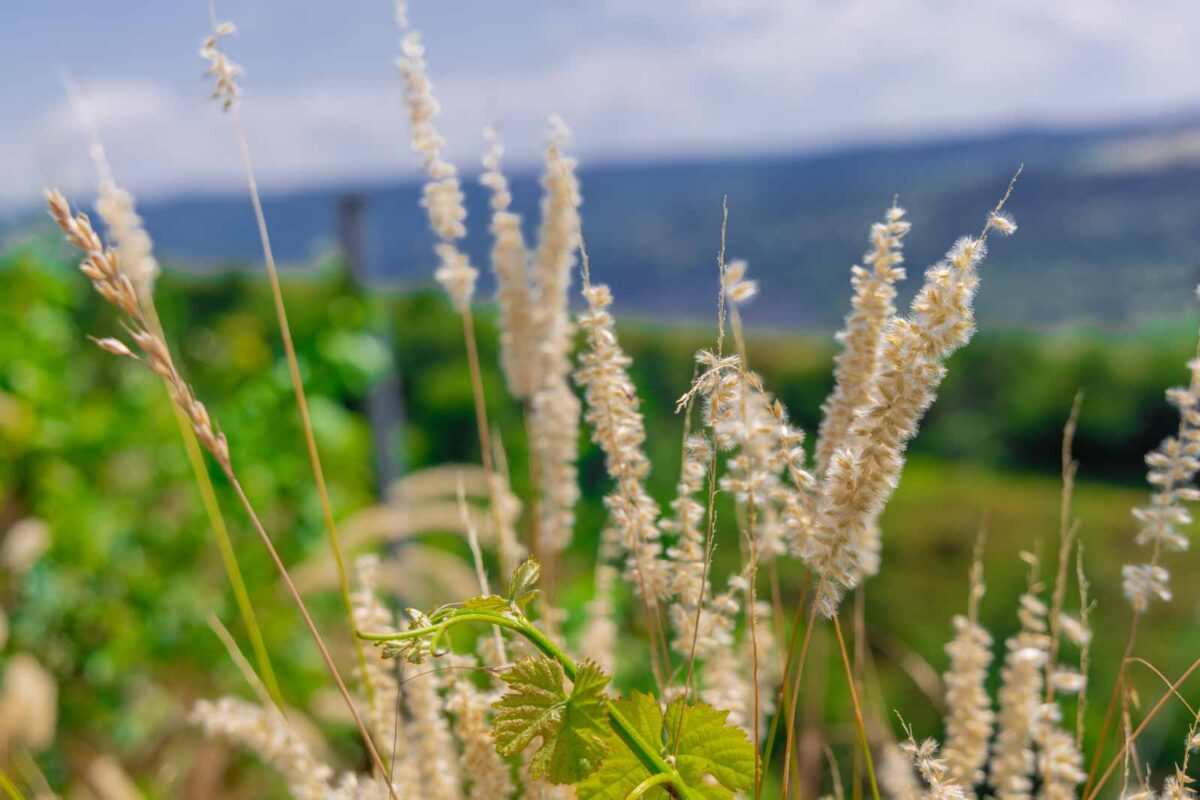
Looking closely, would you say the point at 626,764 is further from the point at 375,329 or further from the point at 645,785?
the point at 375,329

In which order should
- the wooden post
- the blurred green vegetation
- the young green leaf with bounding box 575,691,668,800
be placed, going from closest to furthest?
the young green leaf with bounding box 575,691,668,800, the blurred green vegetation, the wooden post

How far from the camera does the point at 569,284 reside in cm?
97

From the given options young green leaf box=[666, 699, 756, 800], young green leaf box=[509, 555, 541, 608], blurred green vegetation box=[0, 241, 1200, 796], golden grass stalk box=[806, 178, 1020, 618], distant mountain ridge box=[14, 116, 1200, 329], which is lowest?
blurred green vegetation box=[0, 241, 1200, 796]

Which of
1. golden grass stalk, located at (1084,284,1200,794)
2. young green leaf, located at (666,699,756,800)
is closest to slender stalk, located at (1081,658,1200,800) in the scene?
golden grass stalk, located at (1084,284,1200,794)

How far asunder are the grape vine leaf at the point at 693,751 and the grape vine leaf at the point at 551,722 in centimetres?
5

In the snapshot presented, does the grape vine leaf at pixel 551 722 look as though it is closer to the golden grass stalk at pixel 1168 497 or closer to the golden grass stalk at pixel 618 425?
the golden grass stalk at pixel 618 425

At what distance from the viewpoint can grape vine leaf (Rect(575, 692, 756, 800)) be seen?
0.60 metres

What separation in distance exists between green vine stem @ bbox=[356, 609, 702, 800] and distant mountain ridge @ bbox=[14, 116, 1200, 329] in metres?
2.11

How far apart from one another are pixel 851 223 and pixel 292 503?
2.83 metres

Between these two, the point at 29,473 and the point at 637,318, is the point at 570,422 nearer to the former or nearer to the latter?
the point at 29,473

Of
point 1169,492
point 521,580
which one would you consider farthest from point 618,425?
point 1169,492

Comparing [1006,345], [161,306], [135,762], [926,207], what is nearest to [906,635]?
[1006,345]

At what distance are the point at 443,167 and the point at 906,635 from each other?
245 centimetres

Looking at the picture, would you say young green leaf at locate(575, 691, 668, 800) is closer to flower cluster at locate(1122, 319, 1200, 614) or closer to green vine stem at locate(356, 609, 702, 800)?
green vine stem at locate(356, 609, 702, 800)
